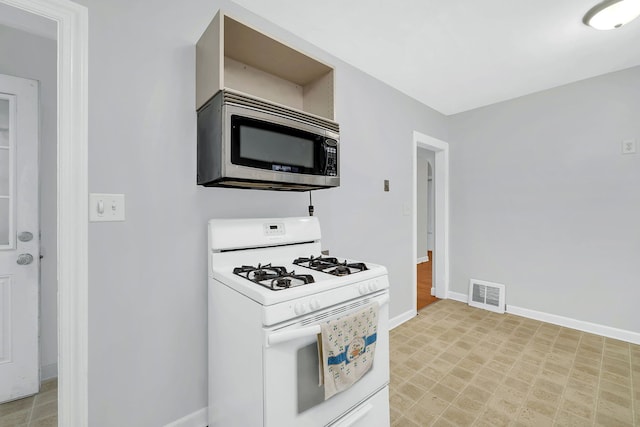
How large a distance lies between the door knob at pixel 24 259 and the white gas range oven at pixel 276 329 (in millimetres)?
1253

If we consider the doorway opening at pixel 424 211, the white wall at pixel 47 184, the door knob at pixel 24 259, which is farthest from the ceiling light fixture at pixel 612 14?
the door knob at pixel 24 259

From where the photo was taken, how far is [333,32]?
1.93 metres

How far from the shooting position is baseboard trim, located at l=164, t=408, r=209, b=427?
57.6 inches

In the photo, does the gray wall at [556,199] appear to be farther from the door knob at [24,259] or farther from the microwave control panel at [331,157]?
the door knob at [24,259]

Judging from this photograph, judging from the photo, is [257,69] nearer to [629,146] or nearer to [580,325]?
[629,146]

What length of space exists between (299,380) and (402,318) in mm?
2026

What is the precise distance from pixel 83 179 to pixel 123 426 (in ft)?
3.78

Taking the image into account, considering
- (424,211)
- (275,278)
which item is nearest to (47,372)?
(275,278)

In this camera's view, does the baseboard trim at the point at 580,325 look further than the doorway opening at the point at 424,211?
No

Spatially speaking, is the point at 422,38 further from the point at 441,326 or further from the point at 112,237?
the point at 441,326

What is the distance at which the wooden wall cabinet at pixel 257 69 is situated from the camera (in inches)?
52.6

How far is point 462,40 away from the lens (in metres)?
2.02

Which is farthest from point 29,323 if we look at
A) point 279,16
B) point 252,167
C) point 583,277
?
point 583,277

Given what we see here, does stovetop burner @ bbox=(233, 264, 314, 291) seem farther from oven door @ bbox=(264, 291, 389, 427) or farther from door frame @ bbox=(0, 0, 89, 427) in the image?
door frame @ bbox=(0, 0, 89, 427)
